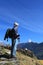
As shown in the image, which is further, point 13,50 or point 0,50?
point 0,50

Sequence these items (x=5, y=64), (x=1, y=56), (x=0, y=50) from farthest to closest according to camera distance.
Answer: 1. (x=0, y=50)
2. (x=1, y=56)
3. (x=5, y=64)

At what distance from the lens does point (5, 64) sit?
16953 mm

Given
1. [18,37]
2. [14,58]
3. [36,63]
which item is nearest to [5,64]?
[14,58]

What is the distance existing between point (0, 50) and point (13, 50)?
8.63 ft

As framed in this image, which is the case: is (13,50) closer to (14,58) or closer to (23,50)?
(14,58)

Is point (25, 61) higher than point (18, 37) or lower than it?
lower

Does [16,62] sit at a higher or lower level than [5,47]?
lower

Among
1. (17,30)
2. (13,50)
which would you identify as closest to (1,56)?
(13,50)

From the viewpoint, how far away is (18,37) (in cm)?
1769

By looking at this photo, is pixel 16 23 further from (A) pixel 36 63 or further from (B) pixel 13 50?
(A) pixel 36 63

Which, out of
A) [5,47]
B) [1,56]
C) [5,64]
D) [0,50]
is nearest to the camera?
[5,64]

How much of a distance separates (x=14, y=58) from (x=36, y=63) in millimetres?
4052

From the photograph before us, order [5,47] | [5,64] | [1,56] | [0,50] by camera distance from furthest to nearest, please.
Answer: [5,47]
[0,50]
[1,56]
[5,64]

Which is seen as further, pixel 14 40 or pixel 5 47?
pixel 5 47
